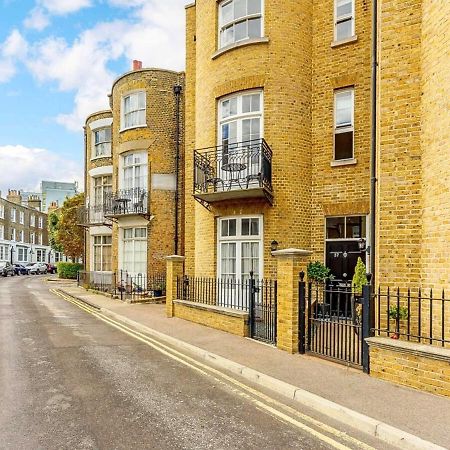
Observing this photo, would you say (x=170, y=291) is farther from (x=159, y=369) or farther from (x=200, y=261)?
(x=159, y=369)

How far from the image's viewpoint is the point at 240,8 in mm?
12773

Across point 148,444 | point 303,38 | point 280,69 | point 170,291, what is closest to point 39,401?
point 148,444

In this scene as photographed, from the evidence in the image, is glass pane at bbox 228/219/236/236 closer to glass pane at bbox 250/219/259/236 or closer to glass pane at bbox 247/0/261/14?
glass pane at bbox 250/219/259/236

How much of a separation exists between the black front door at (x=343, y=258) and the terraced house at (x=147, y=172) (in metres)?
9.40

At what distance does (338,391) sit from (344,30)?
10.3 m

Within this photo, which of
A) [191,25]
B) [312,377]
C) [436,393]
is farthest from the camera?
[191,25]

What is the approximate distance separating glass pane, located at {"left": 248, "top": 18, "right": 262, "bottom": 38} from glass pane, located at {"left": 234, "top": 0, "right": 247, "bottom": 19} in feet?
1.23

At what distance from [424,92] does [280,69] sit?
16.8 feet

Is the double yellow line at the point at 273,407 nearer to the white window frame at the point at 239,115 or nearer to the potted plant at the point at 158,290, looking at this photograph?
the white window frame at the point at 239,115

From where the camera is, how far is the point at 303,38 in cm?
1228

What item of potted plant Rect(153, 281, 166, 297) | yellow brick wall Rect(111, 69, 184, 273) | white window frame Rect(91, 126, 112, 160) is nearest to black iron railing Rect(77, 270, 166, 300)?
potted plant Rect(153, 281, 166, 297)

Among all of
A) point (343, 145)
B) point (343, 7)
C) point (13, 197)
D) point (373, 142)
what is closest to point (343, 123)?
point (343, 145)

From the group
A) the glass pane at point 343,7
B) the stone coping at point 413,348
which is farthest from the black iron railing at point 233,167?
the stone coping at point 413,348

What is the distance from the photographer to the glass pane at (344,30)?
39.3ft
